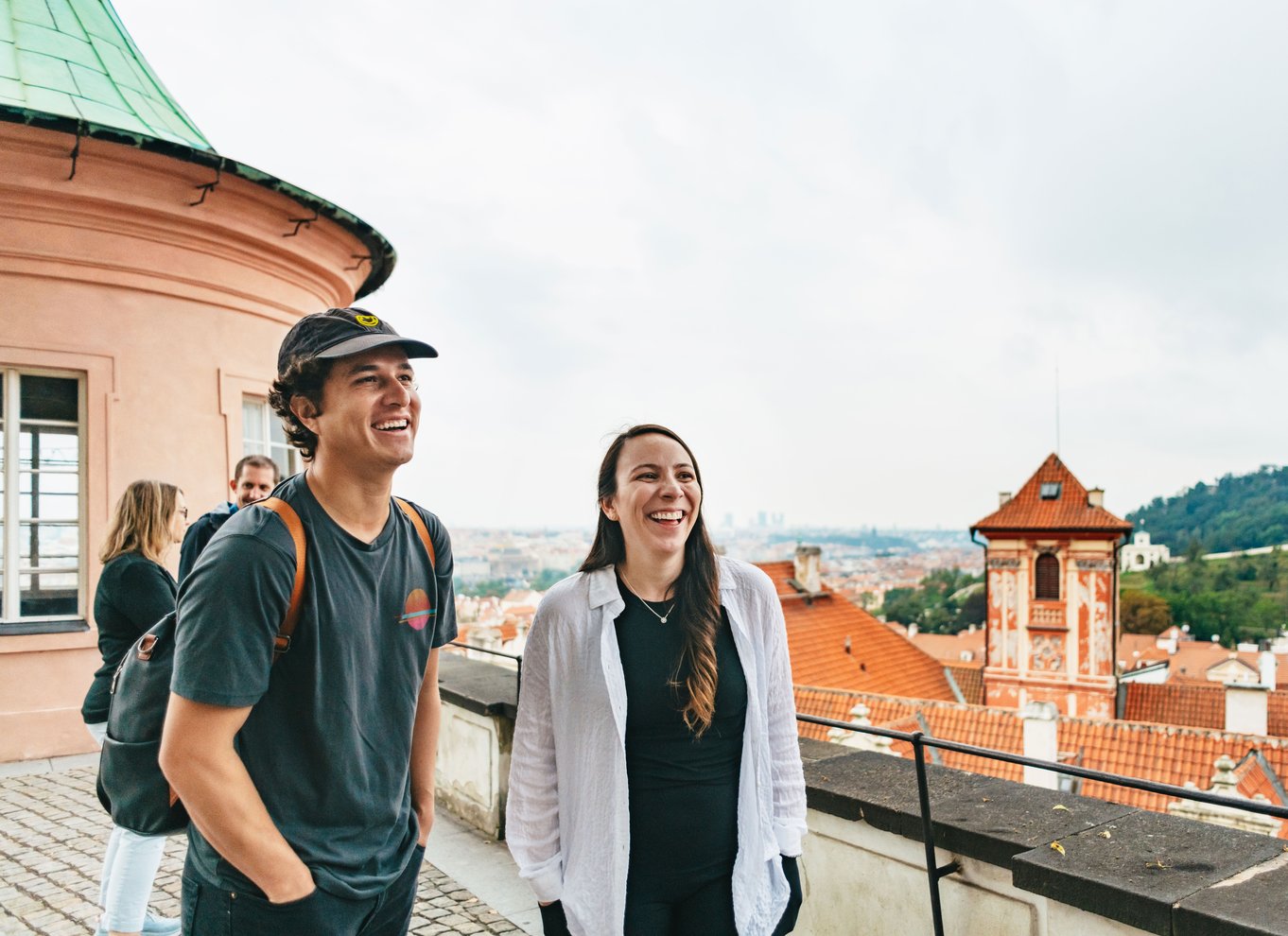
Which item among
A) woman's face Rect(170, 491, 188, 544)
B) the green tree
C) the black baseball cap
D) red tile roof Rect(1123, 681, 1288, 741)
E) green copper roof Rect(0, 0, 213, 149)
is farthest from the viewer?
the green tree

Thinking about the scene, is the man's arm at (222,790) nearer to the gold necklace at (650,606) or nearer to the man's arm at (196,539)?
the gold necklace at (650,606)

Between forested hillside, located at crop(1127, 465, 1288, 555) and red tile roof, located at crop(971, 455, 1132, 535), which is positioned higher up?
red tile roof, located at crop(971, 455, 1132, 535)

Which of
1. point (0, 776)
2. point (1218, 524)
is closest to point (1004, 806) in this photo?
point (0, 776)

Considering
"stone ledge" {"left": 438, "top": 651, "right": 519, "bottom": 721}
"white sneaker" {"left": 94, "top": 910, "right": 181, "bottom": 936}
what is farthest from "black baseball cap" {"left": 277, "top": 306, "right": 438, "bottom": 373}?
"stone ledge" {"left": 438, "top": 651, "right": 519, "bottom": 721}

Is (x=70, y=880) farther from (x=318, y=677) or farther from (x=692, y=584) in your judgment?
(x=692, y=584)

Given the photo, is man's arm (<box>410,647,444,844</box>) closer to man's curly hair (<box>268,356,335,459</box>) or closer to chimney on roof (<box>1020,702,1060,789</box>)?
man's curly hair (<box>268,356,335,459</box>)

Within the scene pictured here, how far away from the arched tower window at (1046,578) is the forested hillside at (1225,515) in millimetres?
52151

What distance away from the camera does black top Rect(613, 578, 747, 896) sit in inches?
75.9

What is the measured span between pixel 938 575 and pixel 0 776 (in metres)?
101

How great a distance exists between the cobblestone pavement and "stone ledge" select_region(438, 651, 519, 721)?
0.78 m

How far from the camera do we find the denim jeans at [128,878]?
9.28 feet

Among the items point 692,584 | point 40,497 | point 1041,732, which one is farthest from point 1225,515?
point 692,584

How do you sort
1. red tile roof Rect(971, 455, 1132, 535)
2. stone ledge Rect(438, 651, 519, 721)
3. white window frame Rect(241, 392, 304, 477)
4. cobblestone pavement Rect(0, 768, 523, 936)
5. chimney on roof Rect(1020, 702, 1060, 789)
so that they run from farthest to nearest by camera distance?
1. red tile roof Rect(971, 455, 1132, 535)
2. chimney on roof Rect(1020, 702, 1060, 789)
3. white window frame Rect(241, 392, 304, 477)
4. stone ledge Rect(438, 651, 519, 721)
5. cobblestone pavement Rect(0, 768, 523, 936)

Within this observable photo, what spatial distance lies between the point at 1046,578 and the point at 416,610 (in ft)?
119
